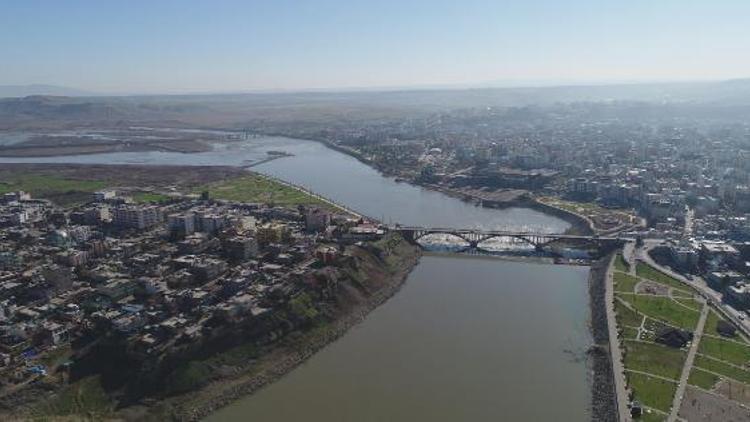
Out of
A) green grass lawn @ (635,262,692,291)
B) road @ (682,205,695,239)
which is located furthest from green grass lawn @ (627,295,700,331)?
road @ (682,205,695,239)

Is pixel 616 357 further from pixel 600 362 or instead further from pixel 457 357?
pixel 457 357

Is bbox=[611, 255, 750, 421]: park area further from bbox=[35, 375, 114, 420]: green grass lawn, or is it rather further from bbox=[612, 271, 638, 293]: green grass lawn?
bbox=[35, 375, 114, 420]: green grass lawn

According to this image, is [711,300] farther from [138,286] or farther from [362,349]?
[138,286]

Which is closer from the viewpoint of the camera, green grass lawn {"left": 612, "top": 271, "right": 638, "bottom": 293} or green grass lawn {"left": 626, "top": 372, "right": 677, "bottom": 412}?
green grass lawn {"left": 626, "top": 372, "right": 677, "bottom": 412}

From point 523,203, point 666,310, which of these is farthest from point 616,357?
point 523,203

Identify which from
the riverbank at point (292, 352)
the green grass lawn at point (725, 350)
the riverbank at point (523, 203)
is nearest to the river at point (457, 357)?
the riverbank at point (292, 352)

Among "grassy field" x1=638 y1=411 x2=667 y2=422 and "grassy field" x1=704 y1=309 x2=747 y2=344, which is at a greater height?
"grassy field" x1=704 y1=309 x2=747 y2=344

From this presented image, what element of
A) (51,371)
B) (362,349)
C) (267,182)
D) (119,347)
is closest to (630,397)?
(362,349)
